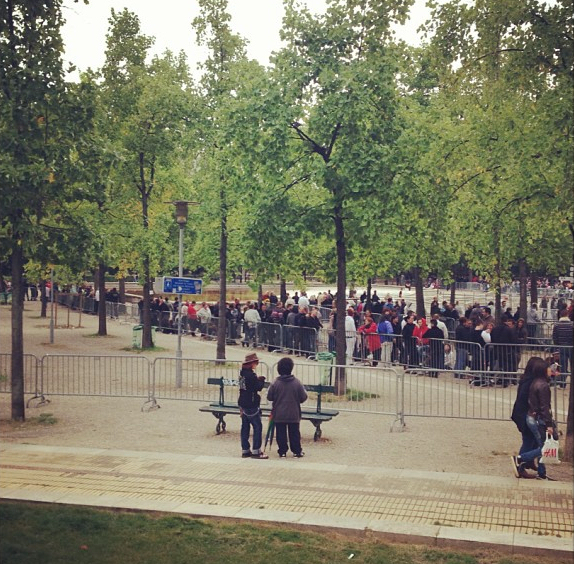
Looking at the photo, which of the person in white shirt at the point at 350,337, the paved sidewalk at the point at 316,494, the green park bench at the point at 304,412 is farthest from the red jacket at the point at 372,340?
the paved sidewalk at the point at 316,494

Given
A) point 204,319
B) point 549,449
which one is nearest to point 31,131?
point 549,449

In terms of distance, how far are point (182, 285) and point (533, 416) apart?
10.6 meters

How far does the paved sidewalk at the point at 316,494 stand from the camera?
9078 mm

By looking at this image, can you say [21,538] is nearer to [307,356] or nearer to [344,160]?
[344,160]

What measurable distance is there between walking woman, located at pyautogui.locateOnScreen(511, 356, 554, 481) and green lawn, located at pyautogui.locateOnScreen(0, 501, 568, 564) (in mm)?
3408

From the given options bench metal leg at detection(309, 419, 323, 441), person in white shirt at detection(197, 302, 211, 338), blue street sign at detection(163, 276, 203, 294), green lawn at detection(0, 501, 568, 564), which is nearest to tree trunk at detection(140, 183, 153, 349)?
person in white shirt at detection(197, 302, 211, 338)

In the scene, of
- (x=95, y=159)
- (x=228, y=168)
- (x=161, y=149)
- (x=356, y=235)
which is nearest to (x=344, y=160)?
(x=356, y=235)

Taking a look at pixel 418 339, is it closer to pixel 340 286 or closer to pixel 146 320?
pixel 340 286

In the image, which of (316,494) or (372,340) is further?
(372,340)

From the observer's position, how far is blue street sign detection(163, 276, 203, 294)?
2016 centimetres

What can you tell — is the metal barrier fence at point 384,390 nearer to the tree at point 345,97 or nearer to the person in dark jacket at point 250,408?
the tree at point 345,97

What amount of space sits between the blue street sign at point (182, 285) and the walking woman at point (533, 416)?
993 cm

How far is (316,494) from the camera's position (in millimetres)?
10672

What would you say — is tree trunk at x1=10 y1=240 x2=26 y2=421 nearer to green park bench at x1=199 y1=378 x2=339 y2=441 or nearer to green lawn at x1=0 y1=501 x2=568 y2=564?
green park bench at x1=199 y1=378 x2=339 y2=441
